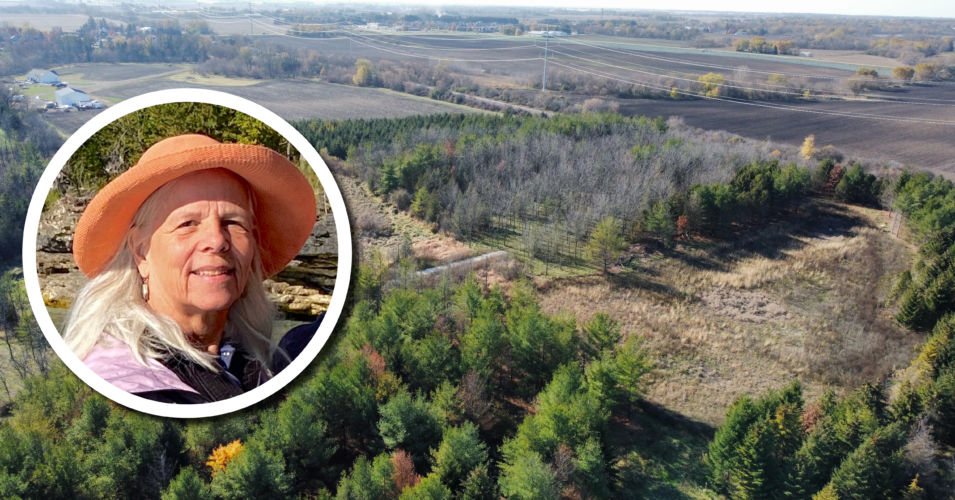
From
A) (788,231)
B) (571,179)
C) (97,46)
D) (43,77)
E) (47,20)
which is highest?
(47,20)

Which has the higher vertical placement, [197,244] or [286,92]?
[197,244]

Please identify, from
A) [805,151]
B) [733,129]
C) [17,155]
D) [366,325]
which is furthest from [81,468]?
[733,129]

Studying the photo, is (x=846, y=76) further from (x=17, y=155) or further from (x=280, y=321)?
(x=280, y=321)

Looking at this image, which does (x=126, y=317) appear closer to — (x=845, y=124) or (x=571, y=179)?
(x=571, y=179)

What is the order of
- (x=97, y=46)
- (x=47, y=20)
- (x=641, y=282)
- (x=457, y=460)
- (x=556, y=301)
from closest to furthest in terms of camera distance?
1. (x=457, y=460)
2. (x=556, y=301)
3. (x=641, y=282)
4. (x=97, y=46)
5. (x=47, y=20)

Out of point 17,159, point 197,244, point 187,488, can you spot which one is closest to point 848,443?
point 187,488

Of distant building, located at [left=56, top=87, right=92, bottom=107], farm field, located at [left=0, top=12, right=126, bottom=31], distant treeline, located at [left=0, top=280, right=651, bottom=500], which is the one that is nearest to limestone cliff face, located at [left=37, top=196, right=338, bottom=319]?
distant treeline, located at [left=0, top=280, right=651, bottom=500]

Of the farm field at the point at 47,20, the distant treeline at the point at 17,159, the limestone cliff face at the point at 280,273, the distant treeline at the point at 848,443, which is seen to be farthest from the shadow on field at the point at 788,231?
the farm field at the point at 47,20
